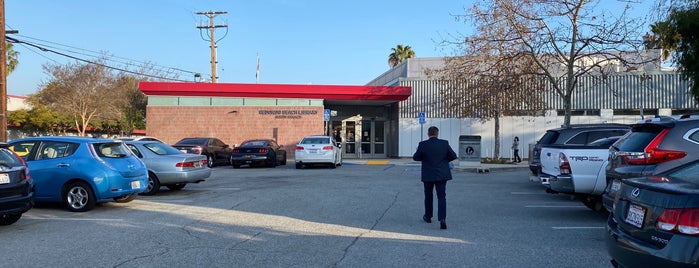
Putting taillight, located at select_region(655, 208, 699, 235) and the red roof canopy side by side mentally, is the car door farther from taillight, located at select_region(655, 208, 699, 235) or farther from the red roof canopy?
the red roof canopy

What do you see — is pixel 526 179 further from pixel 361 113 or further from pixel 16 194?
pixel 361 113

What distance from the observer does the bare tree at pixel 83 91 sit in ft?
131

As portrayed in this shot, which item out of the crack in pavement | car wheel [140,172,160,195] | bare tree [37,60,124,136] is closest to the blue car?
car wheel [140,172,160,195]

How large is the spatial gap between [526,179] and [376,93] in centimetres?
1357

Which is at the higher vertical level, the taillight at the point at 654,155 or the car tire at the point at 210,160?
the taillight at the point at 654,155

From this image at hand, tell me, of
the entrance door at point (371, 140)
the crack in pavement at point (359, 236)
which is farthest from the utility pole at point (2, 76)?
the entrance door at point (371, 140)

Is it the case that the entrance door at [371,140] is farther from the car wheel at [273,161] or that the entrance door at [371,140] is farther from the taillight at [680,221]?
the taillight at [680,221]

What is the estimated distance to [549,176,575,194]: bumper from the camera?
940 cm

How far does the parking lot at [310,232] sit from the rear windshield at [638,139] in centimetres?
137

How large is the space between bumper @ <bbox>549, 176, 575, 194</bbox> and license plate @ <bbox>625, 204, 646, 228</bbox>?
5.05 metres

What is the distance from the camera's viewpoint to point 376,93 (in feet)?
98.8

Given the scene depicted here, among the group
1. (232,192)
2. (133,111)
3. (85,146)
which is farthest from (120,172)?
(133,111)

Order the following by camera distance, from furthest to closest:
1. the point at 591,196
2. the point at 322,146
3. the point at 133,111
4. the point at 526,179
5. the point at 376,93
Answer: the point at 133,111
the point at 376,93
the point at 322,146
the point at 526,179
the point at 591,196

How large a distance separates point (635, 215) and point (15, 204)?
8.17 meters
